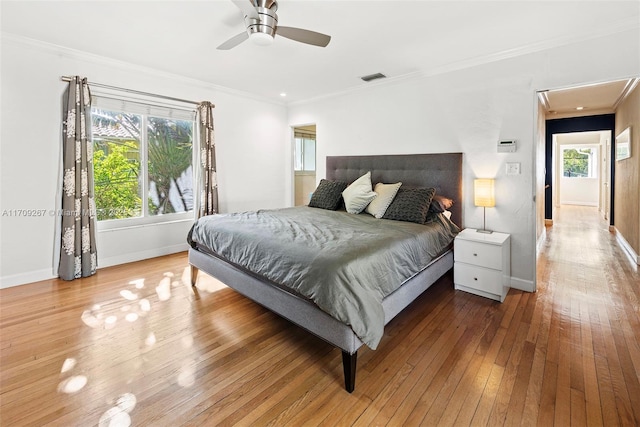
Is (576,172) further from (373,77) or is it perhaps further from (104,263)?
(104,263)

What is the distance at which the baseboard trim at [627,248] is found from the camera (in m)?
3.90

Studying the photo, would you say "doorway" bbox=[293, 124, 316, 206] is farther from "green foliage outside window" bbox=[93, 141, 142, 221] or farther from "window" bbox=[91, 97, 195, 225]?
"green foliage outside window" bbox=[93, 141, 142, 221]

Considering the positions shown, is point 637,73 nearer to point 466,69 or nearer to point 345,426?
point 466,69

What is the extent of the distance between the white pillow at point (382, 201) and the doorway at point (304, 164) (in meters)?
3.08

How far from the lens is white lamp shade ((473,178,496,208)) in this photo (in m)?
3.22

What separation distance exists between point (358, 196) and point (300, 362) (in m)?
2.22

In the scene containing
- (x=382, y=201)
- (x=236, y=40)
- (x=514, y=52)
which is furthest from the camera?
(x=382, y=201)

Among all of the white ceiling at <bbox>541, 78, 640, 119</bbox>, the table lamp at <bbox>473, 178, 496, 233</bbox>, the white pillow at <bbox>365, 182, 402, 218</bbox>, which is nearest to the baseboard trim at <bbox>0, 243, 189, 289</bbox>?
the white pillow at <bbox>365, 182, 402, 218</bbox>

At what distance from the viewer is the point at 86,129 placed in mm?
3512

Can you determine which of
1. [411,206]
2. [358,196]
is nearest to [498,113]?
[411,206]

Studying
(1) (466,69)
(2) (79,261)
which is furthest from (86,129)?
(1) (466,69)

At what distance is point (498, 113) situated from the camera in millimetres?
3297

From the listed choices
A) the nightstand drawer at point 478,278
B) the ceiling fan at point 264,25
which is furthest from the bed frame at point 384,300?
the ceiling fan at point 264,25

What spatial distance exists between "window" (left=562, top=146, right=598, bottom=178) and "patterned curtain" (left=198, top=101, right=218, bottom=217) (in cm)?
1114
